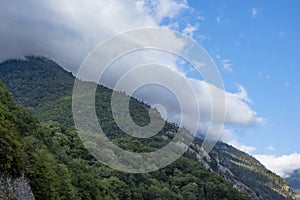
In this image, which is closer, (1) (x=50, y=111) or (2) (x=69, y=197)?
(2) (x=69, y=197)

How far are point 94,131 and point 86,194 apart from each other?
9545 cm

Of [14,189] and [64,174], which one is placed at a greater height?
[64,174]

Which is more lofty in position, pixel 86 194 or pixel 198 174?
pixel 198 174

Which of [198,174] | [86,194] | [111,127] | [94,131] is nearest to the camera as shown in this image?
[86,194]

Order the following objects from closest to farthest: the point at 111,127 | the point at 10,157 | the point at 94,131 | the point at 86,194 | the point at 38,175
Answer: the point at 10,157, the point at 38,175, the point at 86,194, the point at 94,131, the point at 111,127

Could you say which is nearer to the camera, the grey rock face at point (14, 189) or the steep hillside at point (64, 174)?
the grey rock face at point (14, 189)

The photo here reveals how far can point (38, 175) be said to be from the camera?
144 feet

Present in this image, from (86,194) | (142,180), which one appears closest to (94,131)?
(142,180)

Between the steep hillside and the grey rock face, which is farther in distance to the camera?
the steep hillside

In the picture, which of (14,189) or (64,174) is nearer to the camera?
(14,189)

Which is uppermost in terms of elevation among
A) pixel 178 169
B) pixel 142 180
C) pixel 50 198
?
pixel 178 169

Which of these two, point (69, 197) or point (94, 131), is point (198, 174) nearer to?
point (94, 131)

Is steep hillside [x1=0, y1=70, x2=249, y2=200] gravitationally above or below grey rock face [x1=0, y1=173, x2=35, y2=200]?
above

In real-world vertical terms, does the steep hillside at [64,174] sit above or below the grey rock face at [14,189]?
above
